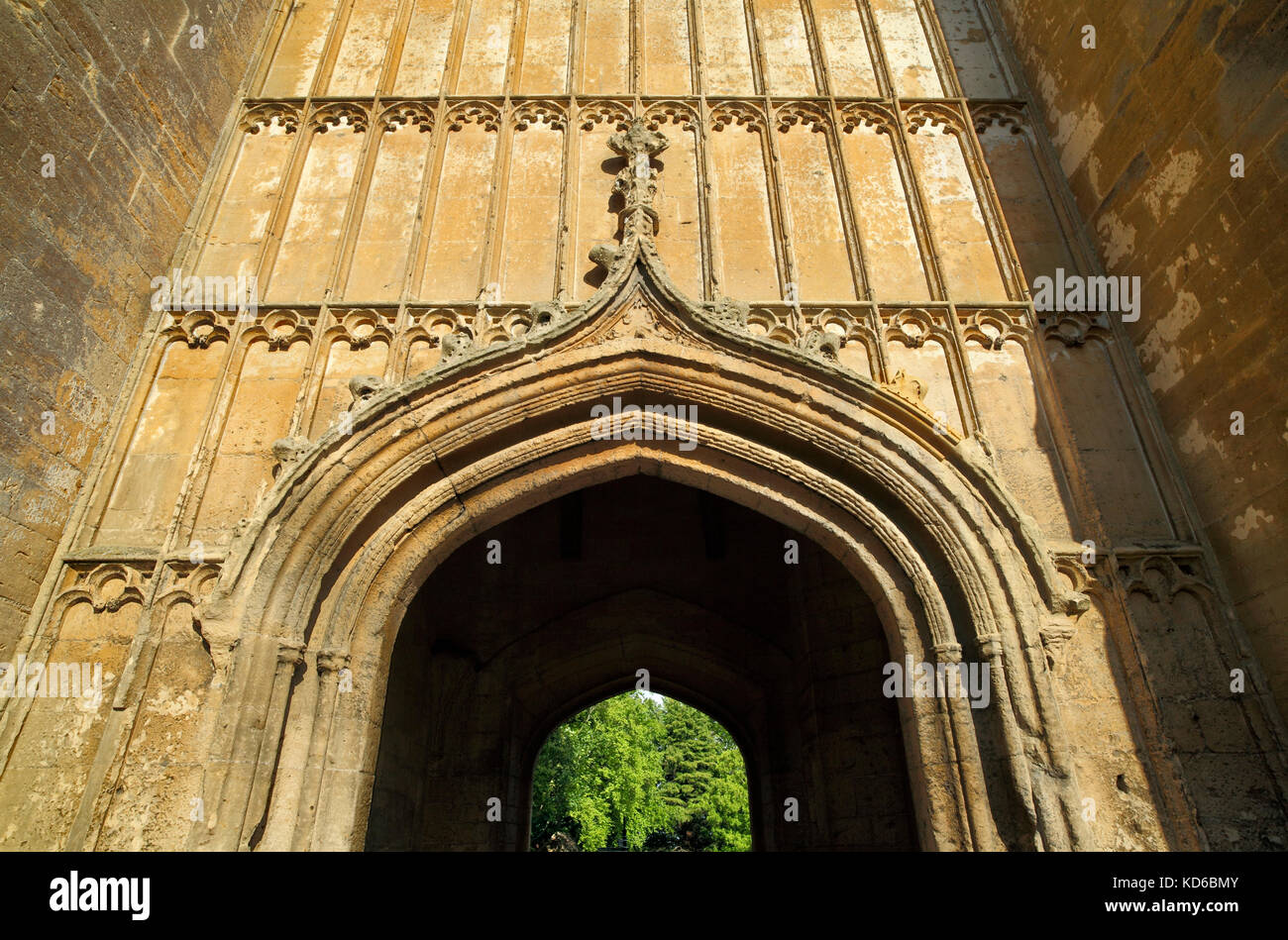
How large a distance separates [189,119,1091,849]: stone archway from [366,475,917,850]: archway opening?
2210 millimetres

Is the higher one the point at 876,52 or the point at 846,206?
the point at 876,52

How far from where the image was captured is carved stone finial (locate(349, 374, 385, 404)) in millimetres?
5633

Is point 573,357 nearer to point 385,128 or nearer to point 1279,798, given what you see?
point 385,128

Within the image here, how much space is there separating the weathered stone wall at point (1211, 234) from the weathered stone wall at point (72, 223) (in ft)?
25.4

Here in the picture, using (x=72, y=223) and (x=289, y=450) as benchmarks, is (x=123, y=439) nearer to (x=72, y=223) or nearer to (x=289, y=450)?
(x=289, y=450)

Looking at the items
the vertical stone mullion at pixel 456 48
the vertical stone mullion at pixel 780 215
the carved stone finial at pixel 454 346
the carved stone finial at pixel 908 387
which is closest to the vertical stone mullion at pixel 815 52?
the vertical stone mullion at pixel 780 215

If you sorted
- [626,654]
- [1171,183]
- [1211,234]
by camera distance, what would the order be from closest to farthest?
[1211,234] < [1171,183] < [626,654]

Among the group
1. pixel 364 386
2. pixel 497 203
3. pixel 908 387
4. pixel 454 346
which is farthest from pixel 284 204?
pixel 908 387

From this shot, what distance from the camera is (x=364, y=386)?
5633mm

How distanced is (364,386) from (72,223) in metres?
2.35

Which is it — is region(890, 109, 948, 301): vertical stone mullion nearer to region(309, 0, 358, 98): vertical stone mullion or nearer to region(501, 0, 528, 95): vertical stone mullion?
region(501, 0, 528, 95): vertical stone mullion

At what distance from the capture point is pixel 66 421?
542cm

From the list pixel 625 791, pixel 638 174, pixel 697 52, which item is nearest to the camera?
pixel 638 174

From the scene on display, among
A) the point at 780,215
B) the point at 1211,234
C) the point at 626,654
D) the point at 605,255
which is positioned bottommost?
the point at 626,654
